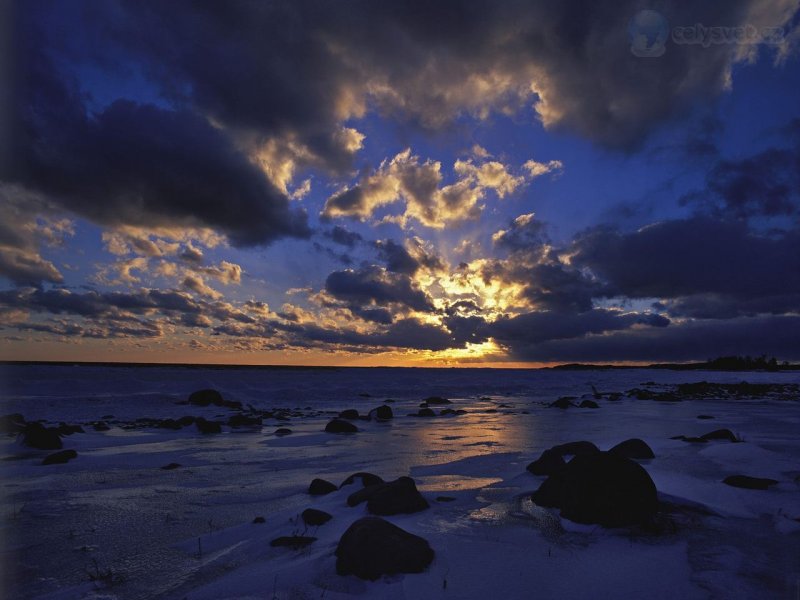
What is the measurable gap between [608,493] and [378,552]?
2.77m

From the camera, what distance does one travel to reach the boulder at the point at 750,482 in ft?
20.5

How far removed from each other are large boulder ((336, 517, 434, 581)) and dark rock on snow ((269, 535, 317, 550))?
0.59 meters

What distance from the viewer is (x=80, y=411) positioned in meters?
21.4

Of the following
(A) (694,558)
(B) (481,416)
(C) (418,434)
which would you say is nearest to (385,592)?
(A) (694,558)

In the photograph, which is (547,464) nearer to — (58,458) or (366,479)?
(366,479)

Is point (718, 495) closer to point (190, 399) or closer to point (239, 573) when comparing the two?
point (239, 573)

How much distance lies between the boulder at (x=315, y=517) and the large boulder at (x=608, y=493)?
9.17 feet

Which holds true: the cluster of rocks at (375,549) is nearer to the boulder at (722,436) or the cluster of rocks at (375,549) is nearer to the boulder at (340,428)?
the boulder at (340,428)

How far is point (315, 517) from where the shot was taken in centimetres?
512

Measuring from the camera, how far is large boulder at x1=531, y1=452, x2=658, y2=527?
479 cm

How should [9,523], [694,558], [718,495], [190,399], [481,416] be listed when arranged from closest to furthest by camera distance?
[694,558] → [9,523] → [718,495] → [481,416] → [190,399]

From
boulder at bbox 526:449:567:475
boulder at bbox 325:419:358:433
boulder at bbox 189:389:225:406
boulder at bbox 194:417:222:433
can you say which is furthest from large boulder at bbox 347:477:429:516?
boulder at bbox 189:389:225:406

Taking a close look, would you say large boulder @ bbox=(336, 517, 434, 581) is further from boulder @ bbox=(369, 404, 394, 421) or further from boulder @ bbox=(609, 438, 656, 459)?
boulder @ bbox=(369, 404, 394, 421)

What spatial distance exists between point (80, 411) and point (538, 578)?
24.7m
